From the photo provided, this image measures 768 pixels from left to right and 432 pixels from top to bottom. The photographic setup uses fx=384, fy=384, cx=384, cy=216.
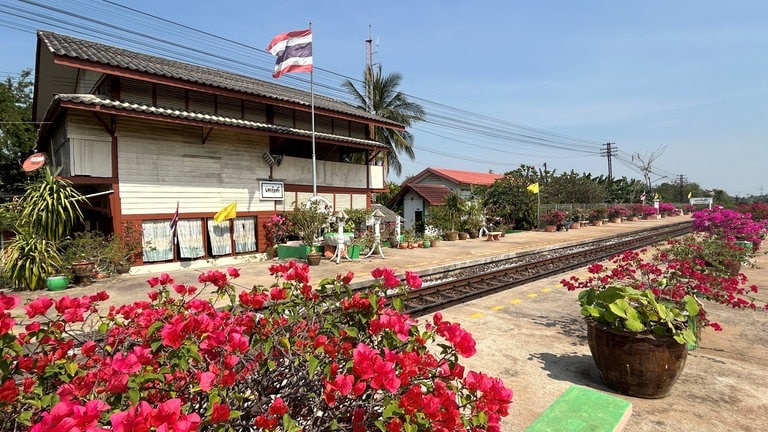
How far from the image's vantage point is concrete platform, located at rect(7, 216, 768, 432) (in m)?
3.38

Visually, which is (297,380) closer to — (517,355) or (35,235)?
(517,355)

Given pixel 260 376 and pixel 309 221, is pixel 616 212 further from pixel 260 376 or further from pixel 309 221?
pixel 260 376

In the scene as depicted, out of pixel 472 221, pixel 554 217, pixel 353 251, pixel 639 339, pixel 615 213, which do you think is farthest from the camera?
pixel 615 213

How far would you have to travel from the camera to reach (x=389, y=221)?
2305 centimetres

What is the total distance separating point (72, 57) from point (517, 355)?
12.8m

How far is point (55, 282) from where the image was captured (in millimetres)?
9227

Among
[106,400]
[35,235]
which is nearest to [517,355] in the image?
[106,400]

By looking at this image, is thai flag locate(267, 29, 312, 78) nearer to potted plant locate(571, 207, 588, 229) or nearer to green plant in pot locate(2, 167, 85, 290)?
green plant in pot locate(2, 167, 85, 290)

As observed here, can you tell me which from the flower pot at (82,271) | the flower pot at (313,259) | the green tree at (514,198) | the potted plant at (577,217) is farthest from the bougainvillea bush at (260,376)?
the potted plant at (577,217)

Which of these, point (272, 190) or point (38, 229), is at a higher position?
point (272, 190)

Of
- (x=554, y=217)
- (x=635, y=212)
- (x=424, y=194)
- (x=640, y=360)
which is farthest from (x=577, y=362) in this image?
(x=635, y=212)

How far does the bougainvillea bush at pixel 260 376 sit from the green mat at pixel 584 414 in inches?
49.8

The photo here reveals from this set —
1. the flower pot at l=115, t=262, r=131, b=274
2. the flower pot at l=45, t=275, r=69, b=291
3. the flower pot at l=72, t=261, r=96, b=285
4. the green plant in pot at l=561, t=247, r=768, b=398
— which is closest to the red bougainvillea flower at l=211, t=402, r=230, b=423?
the green plant in pot at l=561, t=247, r=768, b=398

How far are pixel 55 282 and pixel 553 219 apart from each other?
25956mm
